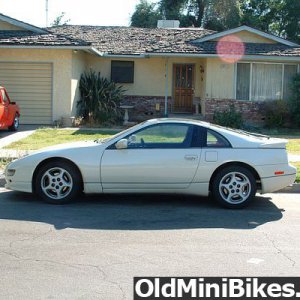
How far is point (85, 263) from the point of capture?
545 cm

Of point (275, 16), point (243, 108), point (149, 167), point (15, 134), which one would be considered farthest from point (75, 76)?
point (275, 16)

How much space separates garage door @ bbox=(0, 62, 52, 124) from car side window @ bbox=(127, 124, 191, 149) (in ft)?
40.7

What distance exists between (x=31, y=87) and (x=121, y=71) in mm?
4617

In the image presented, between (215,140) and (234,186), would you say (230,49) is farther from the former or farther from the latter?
(234,186)

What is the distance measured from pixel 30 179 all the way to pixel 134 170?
62.9 inches

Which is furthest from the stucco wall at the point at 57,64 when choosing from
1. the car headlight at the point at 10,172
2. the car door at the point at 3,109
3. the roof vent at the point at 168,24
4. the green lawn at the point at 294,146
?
the car headlight at the point at 10,172

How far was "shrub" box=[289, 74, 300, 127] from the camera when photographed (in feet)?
67.4

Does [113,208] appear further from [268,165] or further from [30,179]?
[268,165]

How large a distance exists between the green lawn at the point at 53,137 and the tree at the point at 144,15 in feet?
84.5

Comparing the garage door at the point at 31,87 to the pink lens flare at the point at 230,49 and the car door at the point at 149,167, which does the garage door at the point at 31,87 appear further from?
the car door at the point at 149,167

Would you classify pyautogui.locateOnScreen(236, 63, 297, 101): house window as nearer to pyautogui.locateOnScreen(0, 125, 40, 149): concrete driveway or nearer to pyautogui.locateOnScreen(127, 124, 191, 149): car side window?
pyautogui.locateOnScreen(0, 125, 40, 149): concrete driveway

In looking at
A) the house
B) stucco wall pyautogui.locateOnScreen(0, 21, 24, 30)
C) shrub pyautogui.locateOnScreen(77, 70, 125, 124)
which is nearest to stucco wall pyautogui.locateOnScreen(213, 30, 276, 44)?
the house

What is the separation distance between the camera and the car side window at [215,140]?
834cm

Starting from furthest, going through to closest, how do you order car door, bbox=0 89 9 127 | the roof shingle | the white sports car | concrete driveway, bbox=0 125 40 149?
the roof shingle < car door, bbox=0 89 9 127 < concrete driveway, bbox=0 125 40 149 < the white sports car
